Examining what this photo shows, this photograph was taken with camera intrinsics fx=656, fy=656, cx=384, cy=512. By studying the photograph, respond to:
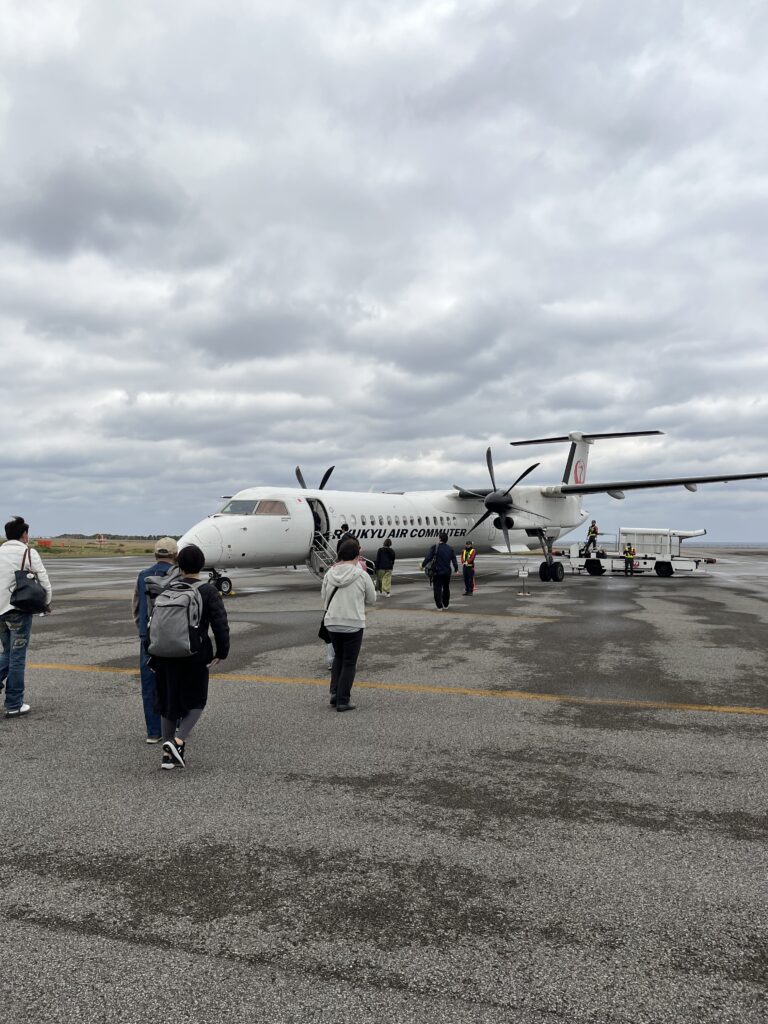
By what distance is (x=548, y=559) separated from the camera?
86.0 ft

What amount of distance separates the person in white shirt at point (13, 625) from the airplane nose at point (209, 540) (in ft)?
35.6

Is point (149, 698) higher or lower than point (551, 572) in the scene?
higher

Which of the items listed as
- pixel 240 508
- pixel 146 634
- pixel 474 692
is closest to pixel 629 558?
pixel 240 508

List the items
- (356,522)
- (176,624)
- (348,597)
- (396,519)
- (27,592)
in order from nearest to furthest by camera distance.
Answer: (176,624) → (27,592) → (348,597) → (356,522) → (396,519)

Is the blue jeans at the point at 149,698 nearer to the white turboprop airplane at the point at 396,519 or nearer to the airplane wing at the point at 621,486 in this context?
the white turboprop airplane at the point at 396,519

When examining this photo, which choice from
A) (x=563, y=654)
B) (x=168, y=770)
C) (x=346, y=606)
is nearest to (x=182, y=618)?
(x=168, y=770)

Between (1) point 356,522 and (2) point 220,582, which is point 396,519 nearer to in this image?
(1) point 356,522

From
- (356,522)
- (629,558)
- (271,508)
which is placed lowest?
(629,558)

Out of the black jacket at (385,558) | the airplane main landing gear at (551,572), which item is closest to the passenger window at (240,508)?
the black jacket at (385,558)

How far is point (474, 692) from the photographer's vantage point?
25.6 feet

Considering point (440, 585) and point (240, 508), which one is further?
point (240, 508)

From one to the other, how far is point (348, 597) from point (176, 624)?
2.45m

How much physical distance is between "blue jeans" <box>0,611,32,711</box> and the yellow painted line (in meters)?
1.93

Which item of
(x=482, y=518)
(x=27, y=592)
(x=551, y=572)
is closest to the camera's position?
(x=27, y=592)
